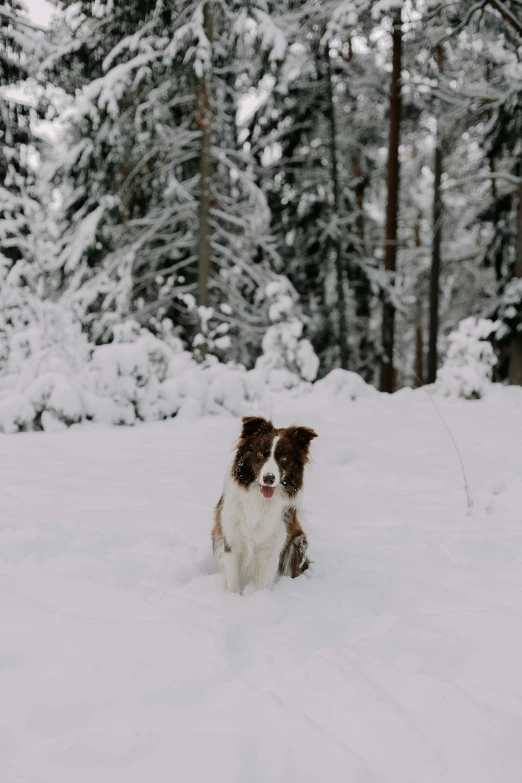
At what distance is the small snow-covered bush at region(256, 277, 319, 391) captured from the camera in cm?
1019

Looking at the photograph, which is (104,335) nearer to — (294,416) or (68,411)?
(68,411)

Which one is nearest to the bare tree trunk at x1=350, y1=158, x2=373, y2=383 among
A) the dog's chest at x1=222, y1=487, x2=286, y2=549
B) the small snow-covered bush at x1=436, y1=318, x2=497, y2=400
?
the small snow-covered bush at x1=436, y1=318, x2=497, y2=400

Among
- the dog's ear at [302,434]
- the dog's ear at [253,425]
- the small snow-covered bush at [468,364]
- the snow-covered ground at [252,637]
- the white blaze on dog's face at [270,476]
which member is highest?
the small snow-covered bush at [468,364]

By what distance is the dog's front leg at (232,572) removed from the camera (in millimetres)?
3539

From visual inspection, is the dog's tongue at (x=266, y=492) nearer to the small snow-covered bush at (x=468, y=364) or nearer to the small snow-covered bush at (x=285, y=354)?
the small snow-covered bush at (x=285, y=354)

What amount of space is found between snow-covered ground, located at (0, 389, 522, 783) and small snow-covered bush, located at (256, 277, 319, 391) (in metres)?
4.43

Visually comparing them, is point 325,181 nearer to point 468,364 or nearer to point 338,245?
point 338,245

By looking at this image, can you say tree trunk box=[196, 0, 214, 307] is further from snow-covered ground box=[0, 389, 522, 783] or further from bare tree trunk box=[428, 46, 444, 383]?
bare tree trunk box=[428, 46, 444, 383]

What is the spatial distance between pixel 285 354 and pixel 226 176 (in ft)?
15.4

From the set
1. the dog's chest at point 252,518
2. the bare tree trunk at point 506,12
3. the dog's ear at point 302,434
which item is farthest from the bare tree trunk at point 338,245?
the dog's chest at point 252,518

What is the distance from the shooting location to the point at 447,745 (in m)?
2.07

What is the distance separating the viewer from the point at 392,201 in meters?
13.9

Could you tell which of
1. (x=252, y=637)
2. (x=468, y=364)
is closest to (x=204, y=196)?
(x=468, y=364)

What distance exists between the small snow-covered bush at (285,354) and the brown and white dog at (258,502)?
249 inches
